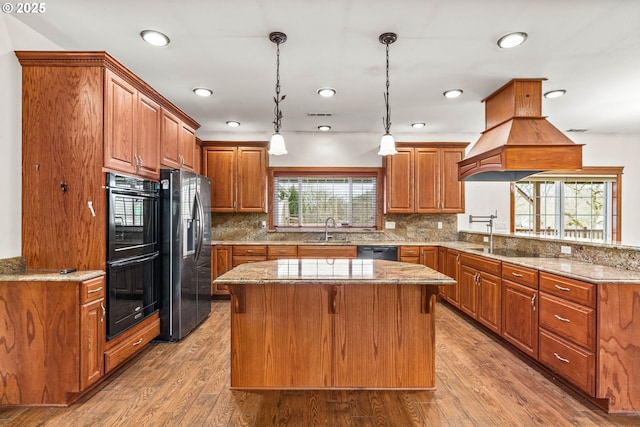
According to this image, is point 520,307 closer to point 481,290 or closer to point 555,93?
point 481,290

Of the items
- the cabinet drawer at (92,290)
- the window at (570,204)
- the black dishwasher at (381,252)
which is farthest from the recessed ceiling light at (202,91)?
the window at (570,204)

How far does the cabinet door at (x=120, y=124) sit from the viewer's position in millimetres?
2479

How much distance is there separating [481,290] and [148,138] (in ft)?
12.2

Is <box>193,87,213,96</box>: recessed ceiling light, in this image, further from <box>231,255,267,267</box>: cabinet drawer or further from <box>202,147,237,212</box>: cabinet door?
<box>231,255,267,267</box>: cabinet drawer

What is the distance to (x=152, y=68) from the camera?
10.3 ft

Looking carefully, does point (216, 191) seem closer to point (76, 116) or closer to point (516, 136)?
point (76, 116)

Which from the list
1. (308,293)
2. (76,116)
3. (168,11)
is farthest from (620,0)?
(76,116)

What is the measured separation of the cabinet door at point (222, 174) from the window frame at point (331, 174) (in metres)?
0.60

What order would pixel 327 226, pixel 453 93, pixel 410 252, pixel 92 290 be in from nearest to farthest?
pixel 92 290 < pixel 453 93 < pixel 410 252 < pixel 327 226

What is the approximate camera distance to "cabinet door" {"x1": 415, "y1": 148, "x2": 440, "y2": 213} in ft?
16.5

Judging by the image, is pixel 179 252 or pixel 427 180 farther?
pixel 427 180

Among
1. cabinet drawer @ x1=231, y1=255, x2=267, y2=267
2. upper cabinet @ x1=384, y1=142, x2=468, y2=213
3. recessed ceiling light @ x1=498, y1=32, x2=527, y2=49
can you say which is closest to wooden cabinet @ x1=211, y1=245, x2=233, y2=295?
cabinet drawer @ x1=231, y1=255, x2=267, y2=267

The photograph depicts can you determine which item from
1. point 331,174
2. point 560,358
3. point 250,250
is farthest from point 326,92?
point 560,358

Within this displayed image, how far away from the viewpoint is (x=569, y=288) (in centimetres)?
238
